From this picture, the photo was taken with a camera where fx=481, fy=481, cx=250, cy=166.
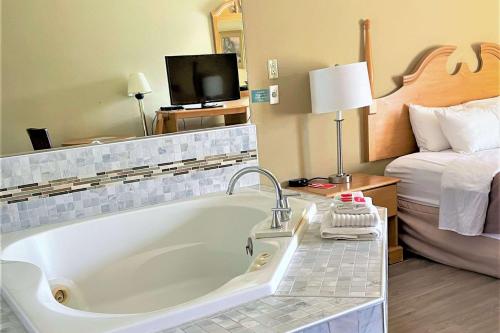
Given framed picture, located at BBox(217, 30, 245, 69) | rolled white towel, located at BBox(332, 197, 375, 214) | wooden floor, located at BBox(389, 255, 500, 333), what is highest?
framed picture, located at BBox(217, 30, 245, 69)

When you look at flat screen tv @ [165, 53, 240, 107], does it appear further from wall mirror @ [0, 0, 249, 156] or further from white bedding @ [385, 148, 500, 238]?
white bedding @ [385, 148, 500, 238]

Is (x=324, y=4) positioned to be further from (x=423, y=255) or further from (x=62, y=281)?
(x=62, y=281)

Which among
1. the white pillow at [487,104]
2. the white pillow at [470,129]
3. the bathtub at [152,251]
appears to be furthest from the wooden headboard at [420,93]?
the bathtub at [152,251]

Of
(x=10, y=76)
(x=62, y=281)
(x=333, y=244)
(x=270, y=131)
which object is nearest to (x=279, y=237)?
(x=333, y=244)

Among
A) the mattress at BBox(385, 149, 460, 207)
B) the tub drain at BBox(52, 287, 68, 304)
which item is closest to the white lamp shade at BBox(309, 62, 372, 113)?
A: the mattress at BBox(385, 149, 460, 207)

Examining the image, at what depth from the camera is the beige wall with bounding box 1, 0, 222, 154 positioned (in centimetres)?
219

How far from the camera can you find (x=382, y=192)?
280 cm

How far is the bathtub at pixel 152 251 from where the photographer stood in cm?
201

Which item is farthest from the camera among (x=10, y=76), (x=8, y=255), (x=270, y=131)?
(x=270, y=131)

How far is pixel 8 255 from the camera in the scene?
1.87 meters

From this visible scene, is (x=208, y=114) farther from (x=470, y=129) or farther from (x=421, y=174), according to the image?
(x=470, y=129)

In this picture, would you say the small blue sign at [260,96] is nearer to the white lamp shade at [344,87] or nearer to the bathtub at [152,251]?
→ the white lamp shade at [344,87]

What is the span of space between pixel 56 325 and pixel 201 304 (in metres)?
0.35

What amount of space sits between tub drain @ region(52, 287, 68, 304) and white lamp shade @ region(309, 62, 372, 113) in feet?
5.38
